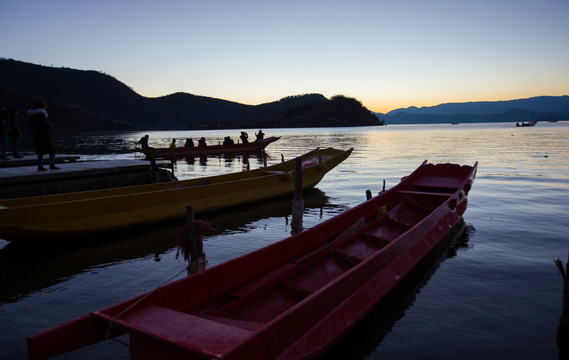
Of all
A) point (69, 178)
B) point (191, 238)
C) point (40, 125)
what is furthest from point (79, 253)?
point (69, 178)

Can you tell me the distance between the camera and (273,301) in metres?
5.82

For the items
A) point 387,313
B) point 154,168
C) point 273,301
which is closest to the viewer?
point 273,301

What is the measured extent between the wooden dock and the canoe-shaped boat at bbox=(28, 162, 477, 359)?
11310 millimetres

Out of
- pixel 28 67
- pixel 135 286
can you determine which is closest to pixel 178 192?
pixel 135 286

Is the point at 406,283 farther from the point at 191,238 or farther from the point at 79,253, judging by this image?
the point at 79,253

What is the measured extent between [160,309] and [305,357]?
188cm

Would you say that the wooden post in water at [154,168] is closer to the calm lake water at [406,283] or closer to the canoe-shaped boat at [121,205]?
the canoe-shaped boat at [121,205]

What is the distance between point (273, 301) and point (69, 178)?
12.6m

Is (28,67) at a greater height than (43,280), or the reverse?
(28,67)

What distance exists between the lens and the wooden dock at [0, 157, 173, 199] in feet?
43.1

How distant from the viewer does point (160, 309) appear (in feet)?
14.9

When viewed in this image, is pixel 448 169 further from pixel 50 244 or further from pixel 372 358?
pixel 50 244

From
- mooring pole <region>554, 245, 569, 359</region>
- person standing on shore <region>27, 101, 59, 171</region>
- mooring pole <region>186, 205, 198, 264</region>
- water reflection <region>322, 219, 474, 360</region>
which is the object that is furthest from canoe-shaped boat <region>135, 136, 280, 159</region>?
mooring pole <region>554, 245, 569, 359</region>

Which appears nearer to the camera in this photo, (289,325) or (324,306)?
(289,325)
